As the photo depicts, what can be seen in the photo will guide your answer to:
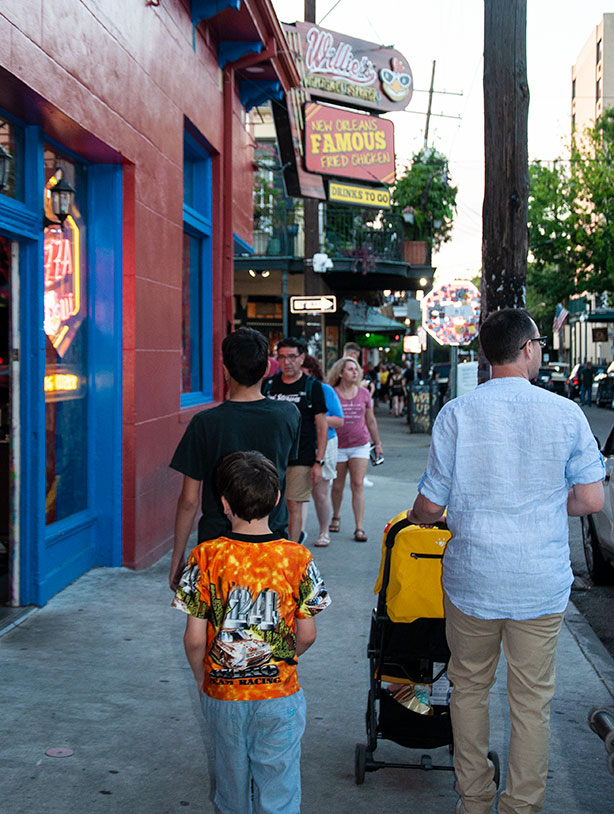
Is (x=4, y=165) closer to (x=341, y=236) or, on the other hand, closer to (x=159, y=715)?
(x=159, y=715)

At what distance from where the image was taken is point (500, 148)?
6957mm

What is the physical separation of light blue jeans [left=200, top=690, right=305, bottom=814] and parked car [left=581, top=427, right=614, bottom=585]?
510 centimetres

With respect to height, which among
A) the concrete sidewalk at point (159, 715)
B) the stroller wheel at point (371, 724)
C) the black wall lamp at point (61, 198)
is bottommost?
the concrete sidewalk at point (159, 715)

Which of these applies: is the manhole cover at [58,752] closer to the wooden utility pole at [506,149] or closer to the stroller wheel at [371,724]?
the stroller wheel at [371,724]

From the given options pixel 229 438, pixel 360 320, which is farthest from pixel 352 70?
pixel 229 438

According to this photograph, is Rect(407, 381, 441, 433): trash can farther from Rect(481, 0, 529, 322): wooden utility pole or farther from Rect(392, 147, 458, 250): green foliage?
Rect(481, 0, 529, 322): wooden utility pole

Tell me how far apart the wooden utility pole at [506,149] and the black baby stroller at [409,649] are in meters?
3.68

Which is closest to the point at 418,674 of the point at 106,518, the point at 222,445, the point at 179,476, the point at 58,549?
the point at 222,445

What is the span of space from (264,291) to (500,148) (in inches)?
777

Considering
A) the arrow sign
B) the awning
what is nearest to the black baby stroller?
the arrow sign

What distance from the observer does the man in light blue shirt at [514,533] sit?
313cm

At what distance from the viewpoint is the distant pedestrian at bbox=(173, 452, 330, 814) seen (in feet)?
9.25

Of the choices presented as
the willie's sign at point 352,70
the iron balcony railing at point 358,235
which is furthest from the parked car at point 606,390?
the willie's sign at point 352,70

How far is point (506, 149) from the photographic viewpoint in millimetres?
6926
